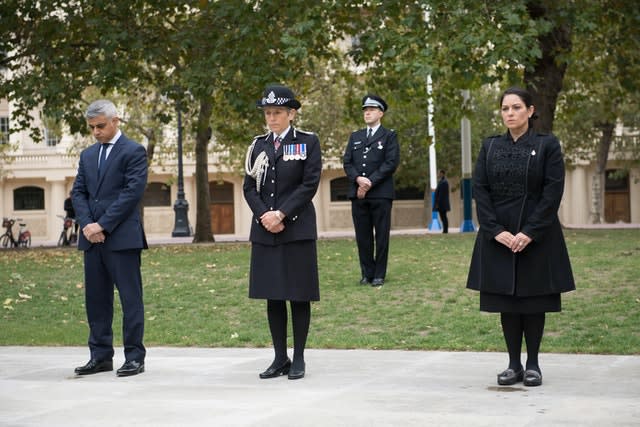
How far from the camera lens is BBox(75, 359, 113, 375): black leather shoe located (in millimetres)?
9016

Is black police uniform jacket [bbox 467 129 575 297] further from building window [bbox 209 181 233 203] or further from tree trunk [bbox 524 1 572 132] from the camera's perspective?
building window [bbox 209 181 233 203]

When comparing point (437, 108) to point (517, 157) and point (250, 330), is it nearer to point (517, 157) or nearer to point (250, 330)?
point (250, 330)

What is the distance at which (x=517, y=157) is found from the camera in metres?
8.20

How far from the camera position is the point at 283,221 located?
8.73 meters

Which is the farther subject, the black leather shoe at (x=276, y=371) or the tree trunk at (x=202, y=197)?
the tree trunk at (x=202, y=197)

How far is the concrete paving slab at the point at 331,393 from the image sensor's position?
671 cm

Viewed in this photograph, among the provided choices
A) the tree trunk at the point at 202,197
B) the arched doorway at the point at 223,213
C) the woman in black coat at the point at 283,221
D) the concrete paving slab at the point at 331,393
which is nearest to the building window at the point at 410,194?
the arched doorway at the point at 223,213

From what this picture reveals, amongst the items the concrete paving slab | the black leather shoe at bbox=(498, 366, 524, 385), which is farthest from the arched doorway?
the black leather shoe at bbox=(498, 366, 524, 385)

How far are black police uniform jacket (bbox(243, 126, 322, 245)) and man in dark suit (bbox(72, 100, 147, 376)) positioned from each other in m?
1.01

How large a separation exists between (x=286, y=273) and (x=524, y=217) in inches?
72.8

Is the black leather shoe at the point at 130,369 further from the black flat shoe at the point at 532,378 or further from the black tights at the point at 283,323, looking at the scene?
the black flat shoe at the point at 532,378

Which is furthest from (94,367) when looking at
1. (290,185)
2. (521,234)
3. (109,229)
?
(521,234)

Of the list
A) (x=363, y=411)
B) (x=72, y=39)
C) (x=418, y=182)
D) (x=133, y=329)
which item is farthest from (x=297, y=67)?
(x=418, y=182)

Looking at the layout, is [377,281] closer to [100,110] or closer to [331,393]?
[100,110]
